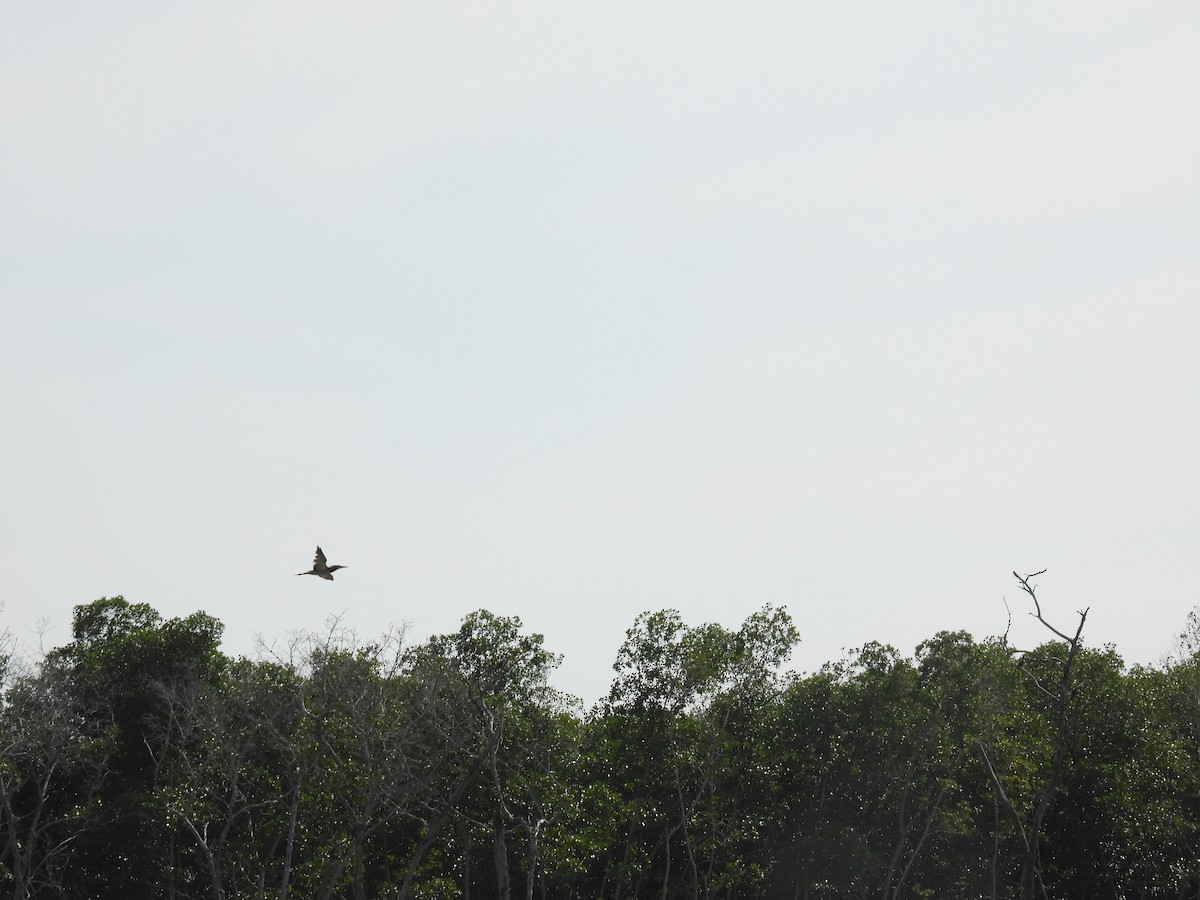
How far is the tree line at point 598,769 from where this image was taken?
132 ft

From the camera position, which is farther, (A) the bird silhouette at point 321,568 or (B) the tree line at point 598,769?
(B) the tree line at point 598,769

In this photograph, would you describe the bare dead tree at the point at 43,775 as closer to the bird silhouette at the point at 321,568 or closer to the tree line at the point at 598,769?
the tree line at the point at 598,769

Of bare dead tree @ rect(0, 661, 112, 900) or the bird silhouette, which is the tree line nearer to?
bare dead tree @ rect(0, 661, 112, 900)

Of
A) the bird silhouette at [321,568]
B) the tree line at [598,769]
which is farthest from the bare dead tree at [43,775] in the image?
the bird silhouette at [321,568]

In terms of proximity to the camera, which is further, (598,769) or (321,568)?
(598,769)

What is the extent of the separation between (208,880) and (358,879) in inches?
378

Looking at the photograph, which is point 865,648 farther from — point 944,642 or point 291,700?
point 291,700

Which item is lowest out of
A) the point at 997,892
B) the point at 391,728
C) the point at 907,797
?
the point at 997,892

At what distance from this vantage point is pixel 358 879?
121 ft

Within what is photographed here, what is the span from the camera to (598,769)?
4322cm

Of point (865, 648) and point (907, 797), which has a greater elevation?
point (865, 648)

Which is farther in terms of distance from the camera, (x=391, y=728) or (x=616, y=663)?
(x=616, y=663)

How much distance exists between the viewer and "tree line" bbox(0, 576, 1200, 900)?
4009 centimetres

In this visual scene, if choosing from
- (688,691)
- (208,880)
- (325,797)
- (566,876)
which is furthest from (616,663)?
(208,880)
